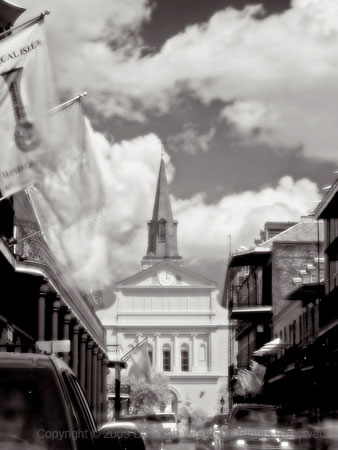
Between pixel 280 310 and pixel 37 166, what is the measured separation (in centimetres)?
4248

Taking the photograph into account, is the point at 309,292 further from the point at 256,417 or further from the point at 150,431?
the point at 256,417

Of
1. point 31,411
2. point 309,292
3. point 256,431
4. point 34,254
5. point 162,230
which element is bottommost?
point 256,431

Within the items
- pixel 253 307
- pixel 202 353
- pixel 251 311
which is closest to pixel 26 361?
pixel 251 311

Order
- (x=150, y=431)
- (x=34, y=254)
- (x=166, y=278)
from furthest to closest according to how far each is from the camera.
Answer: (x=166, y=278) → (x=150, y=431) → (x=34, y=254)

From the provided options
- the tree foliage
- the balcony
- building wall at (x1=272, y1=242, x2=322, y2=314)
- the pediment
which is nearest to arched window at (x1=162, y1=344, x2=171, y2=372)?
the pediment

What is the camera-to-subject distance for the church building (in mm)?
117750

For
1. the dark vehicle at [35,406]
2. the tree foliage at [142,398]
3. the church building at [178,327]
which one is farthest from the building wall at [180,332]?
the dark vehicle at [35,406]

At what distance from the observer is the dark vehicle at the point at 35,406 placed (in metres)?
5.48

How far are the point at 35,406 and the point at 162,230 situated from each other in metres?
148

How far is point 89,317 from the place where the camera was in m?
40.0

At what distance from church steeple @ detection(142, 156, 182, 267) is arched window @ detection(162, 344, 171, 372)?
107 ft

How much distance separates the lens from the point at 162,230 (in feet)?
505

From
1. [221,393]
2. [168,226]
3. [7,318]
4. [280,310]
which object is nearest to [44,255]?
[7,318]

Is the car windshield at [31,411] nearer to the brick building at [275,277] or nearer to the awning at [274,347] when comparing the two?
the awning at [274,347]
